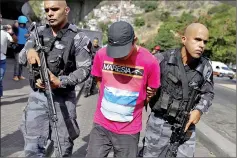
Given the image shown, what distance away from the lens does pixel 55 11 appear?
2.92 meters

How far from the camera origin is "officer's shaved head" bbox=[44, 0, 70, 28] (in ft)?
9.46

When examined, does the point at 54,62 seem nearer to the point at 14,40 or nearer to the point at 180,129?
the point at 180,129

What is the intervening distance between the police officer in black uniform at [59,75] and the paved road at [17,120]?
1.41 meters

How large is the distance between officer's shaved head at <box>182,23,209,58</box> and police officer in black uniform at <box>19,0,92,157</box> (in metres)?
0.87

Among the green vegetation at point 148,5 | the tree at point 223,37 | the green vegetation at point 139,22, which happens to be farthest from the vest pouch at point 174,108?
the green vegetation at point 148,5

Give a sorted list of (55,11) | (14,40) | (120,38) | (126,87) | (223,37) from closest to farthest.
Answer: (120,38)
(126,87)
(55,11)
(14,40)
(223,37)

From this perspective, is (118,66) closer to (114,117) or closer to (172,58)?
(114,117)

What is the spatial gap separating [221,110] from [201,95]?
20.7 feet

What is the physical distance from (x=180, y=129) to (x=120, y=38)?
3.45 ft

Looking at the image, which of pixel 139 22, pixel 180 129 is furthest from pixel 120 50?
pixel 139 22

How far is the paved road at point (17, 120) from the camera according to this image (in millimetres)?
4680

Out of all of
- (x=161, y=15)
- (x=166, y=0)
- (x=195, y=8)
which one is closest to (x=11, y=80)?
(x=161, y=15)

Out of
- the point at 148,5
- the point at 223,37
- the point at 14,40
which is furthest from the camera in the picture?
the point at 148,5

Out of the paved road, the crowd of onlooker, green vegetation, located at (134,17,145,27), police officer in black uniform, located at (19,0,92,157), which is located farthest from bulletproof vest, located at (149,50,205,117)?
green vegetation, located at (134,17,145,27)
